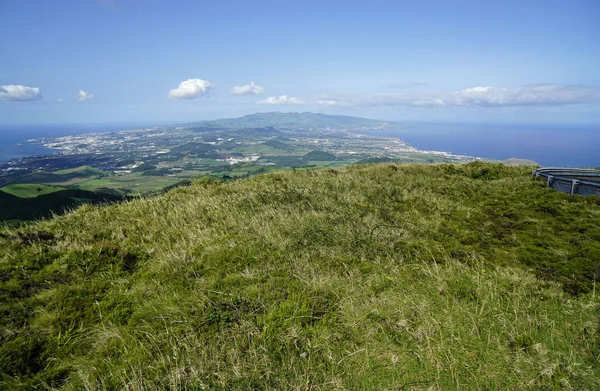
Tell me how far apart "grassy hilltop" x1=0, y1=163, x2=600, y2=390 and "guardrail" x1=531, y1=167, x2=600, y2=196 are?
417 cm

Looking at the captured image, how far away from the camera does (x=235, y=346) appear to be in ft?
11.8

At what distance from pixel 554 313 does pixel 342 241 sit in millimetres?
4153

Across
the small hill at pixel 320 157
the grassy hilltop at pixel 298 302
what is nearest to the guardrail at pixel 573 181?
the grassy hilltop at pixel 298 302

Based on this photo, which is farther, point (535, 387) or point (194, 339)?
point (194, 339)

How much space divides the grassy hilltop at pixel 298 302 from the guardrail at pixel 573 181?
4174mm

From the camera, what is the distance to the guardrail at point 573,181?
1198 centimetres

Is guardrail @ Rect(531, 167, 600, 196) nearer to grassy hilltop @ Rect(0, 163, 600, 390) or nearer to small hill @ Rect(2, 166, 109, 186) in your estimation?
grassy hilltop @ Rect(0, 163, 600, 390)

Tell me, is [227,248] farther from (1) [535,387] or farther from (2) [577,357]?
(2) [577,357]

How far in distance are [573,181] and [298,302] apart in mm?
15124

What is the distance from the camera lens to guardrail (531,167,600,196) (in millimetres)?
11977

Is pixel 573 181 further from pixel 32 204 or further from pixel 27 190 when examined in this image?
pixel 27 190

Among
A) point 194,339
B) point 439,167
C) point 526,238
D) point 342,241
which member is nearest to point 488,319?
point 342,241

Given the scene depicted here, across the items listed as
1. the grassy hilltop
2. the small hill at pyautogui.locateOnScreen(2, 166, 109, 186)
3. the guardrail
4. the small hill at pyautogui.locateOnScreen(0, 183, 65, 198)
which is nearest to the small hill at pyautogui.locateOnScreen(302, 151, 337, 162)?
the small hill at pyautogui.locateOnScreen(2, 166, 109, 186)

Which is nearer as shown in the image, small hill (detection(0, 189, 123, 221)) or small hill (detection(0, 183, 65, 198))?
small hill (detection(0, 189, 123, 221))
